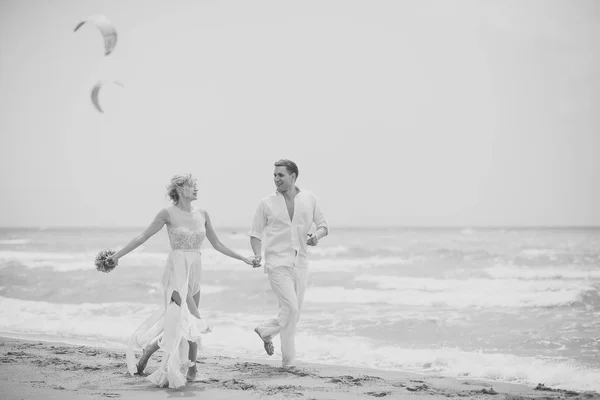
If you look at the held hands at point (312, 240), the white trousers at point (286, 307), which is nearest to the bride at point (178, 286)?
the white trousers at point (286, 307)

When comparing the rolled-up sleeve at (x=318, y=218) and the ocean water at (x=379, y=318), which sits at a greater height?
the rolled-up sleeve at (x=318, y=218)

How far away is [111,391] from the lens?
5137mm

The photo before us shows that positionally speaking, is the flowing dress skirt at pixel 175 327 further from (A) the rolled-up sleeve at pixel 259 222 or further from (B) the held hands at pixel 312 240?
(B) the held hands at pixel 312 240

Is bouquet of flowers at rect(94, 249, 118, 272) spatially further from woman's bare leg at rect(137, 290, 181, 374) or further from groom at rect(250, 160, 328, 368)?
groom at rect(250, 160, 328, 368)

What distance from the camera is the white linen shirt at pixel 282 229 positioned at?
20.7 feet

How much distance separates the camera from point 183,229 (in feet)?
17.9

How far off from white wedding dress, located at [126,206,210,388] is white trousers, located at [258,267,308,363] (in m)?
0.99

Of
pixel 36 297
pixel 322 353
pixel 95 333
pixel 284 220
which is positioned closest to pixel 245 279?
pixel 36 297

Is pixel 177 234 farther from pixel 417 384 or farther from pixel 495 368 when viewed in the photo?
pixel 495 368

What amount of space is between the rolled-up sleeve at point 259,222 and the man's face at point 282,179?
10.1 inches

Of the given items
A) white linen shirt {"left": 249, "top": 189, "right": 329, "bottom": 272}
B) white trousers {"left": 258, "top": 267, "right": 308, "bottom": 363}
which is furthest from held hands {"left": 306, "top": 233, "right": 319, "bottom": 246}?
white trousers {"left": 258, "top": 267, "right": 308, "bottom": 363}

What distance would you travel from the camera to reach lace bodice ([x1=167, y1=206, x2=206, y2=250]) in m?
5.45

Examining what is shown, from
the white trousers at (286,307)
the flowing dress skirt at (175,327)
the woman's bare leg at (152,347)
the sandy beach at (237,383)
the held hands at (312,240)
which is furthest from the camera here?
the white trousers at (286,307)

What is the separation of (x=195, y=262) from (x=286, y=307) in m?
1.19
